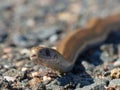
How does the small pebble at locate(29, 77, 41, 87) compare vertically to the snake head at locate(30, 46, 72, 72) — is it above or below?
below

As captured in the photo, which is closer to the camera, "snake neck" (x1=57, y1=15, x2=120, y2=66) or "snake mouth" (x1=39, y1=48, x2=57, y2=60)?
"snake mouth" (x1=39, y1=48, x2=57, y2=60)

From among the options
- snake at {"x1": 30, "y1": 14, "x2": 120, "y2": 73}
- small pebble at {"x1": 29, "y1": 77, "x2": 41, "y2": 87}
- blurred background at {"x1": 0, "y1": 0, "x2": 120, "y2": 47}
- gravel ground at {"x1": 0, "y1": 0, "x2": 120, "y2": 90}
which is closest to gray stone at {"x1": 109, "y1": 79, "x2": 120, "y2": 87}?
gravel ground at {"x1": 0, "y1": 0, "x2": 120, "y2": 90}

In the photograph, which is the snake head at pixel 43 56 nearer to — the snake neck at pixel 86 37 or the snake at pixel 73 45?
the snake at pixel 73 45

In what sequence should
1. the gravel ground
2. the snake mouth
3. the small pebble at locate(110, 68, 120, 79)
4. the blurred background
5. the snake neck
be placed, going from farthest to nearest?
the blurred background < the snake neck < the small pebble at locate(110, 68, 120, 79) < the gravel ground < the snake mouth

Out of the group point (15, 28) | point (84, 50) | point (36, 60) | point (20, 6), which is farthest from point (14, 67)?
point (20, 6)

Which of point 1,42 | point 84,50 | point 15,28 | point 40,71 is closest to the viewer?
point 40,71

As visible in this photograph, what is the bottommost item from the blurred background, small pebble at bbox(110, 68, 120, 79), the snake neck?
small pebble at bbox(110, 68, 120, 79)

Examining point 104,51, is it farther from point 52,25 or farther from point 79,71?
point 52,25

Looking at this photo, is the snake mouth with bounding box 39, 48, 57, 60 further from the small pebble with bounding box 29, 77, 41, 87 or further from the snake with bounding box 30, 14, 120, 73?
the small pebble with bounding box 29, 77, 41, 87
